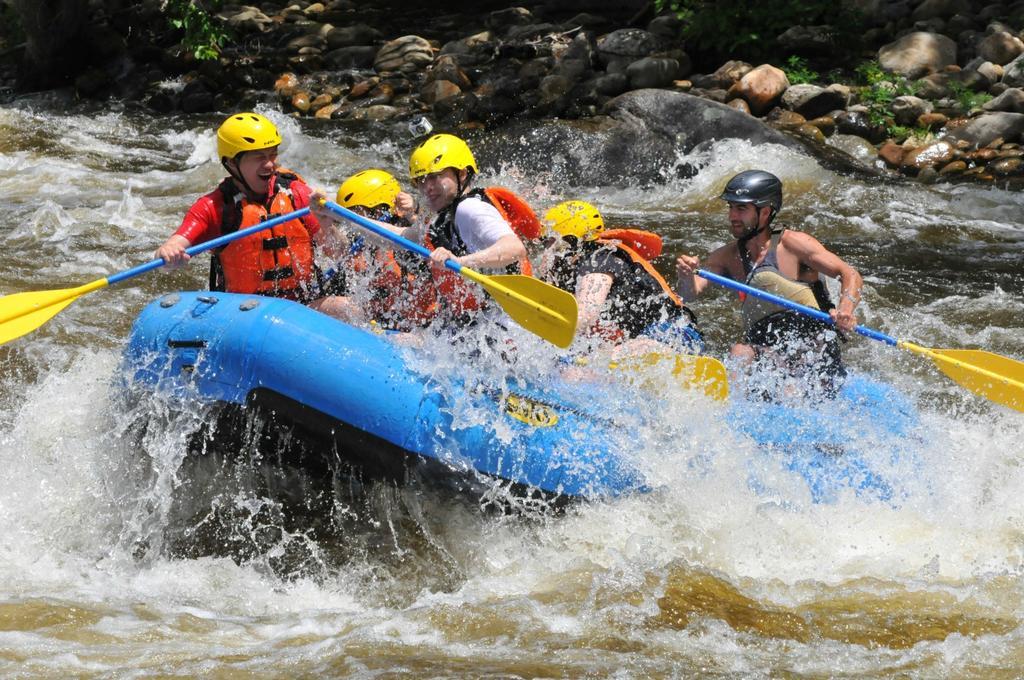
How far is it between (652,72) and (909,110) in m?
2.72

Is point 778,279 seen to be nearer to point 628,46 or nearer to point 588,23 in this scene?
point 628,46

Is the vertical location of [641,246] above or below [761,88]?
above

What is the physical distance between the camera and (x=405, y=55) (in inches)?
566

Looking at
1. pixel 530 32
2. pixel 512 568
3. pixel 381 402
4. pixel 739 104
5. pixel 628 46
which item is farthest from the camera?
pixel 530 32

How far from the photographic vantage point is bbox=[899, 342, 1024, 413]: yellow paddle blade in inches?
215

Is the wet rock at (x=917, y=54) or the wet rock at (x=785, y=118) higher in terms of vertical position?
the wet rock at (x=917, y=54)

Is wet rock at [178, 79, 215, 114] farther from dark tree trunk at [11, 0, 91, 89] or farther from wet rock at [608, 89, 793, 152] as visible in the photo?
wet rock at [608, 89, 793, 152]

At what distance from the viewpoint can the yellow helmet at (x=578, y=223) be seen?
18.2 ft

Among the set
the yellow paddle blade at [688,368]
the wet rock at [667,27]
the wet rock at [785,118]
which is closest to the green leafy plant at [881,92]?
the wet rock at [785,118]

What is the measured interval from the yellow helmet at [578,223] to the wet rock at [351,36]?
10.3m

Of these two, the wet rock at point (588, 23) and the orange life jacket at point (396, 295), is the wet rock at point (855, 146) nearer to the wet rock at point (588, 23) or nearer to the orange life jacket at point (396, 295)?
the wet rock at point (588, 23)

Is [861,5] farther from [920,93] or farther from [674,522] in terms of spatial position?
[674,522]

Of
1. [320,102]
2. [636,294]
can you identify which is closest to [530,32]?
[320,102]

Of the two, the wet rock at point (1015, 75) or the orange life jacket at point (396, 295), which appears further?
the wet rock at point (1015, 75)
